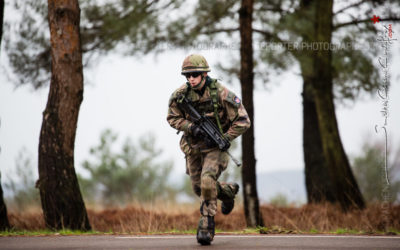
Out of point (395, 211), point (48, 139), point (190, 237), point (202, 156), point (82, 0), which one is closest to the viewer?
point (202, 156)

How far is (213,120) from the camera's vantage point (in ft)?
19.8

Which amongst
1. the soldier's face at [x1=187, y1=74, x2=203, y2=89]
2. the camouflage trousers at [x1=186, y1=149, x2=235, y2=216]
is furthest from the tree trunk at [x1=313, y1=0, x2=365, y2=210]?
the soldier's face at [x1=187, y1=74, x2=203, y2=89]

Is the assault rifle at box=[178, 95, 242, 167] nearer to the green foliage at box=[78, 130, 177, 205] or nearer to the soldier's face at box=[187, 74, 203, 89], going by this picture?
the soldier's face at box=[187, 74, 203, 89]

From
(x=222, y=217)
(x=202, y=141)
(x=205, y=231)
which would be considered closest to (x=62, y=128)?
(x=202, y=141)

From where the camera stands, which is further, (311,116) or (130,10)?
(311,116)

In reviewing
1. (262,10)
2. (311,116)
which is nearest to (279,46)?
(262,10)

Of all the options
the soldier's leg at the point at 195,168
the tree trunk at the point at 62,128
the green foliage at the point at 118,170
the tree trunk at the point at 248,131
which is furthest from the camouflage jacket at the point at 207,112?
the green foliage at the point at 118,170

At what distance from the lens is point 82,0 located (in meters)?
12.9

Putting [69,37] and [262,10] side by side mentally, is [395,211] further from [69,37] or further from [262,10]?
[69,37]

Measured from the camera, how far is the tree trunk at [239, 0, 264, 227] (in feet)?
34.1

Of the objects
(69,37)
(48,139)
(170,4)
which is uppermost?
(170,4)

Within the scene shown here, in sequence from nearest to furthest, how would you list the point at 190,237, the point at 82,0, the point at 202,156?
the point at 202,156
the point at 190,237
the point at 82,0

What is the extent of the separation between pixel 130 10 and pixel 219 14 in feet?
7.58

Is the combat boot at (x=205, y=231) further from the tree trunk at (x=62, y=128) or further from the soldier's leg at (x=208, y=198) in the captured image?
the tree trunk at (x=62, y=128)
